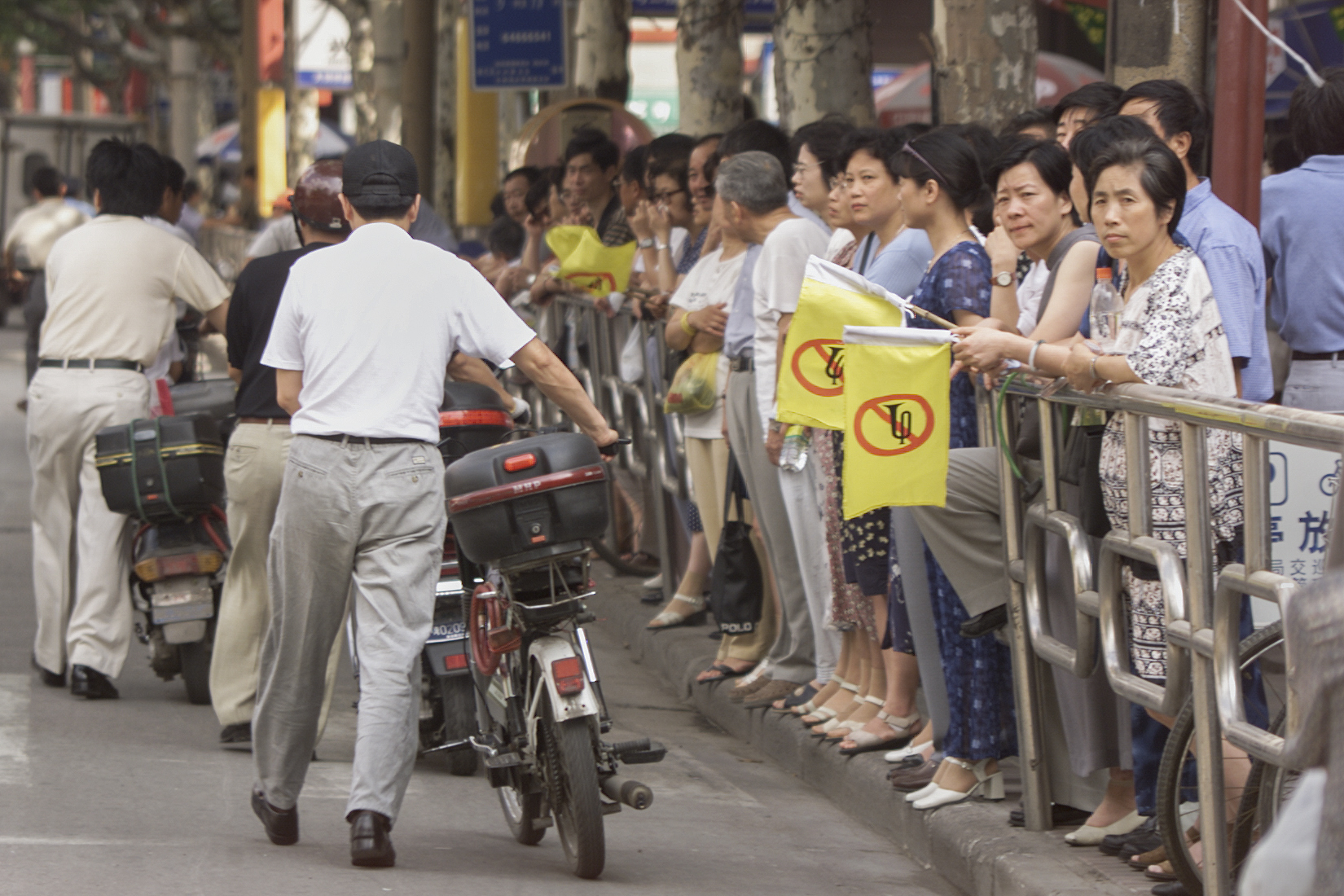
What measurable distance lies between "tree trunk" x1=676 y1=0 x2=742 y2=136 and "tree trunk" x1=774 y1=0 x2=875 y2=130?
6.79ft

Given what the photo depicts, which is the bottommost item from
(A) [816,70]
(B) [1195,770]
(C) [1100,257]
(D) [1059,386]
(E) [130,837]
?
(E) [130,837]

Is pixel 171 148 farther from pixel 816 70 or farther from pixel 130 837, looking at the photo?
pixel 130 837

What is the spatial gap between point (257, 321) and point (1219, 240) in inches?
121

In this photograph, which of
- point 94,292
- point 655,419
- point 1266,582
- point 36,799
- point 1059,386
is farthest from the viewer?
point 655,419

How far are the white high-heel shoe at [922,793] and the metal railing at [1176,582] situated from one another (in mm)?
453

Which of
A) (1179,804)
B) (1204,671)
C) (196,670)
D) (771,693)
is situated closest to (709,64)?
(771,693)

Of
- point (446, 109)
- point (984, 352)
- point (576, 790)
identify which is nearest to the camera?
point (984, 352)

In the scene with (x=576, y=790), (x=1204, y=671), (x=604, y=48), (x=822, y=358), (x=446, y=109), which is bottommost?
(x=576, y=790)

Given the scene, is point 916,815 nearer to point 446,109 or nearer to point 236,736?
point 236,736

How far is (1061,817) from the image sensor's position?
5129mm

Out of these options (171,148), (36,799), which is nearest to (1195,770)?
(36,799)

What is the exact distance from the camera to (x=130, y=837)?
5.22m

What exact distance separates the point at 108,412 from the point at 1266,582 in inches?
192

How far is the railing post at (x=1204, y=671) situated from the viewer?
390cm
